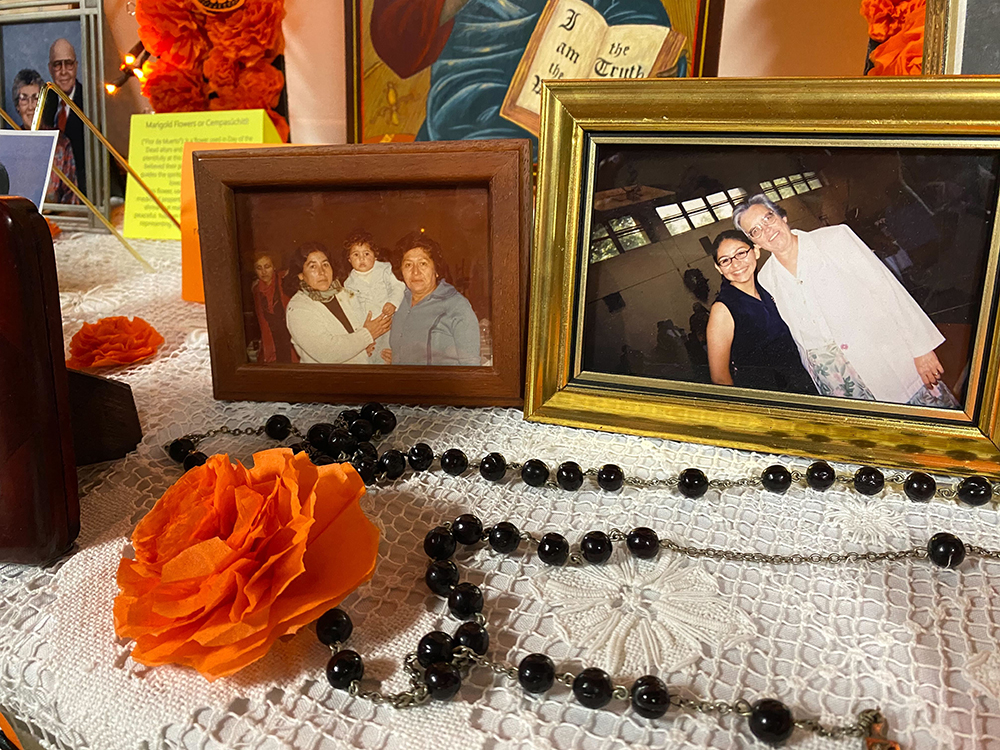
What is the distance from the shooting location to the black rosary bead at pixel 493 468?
62 centimetres

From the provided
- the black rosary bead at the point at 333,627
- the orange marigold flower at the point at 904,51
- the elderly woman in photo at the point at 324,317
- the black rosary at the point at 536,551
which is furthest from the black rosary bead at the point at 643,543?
the orange marigold flower at the point at 904,51

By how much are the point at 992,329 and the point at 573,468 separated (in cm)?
35

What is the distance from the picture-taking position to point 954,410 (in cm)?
60

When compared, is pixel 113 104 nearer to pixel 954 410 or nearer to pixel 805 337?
pixel 805 337

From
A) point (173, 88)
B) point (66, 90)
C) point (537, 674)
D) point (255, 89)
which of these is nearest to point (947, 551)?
point (537, 674)

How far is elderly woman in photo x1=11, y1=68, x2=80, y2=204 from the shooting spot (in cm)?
136

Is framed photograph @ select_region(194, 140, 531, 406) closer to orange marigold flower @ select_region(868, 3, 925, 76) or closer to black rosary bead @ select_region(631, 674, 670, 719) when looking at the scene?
black rosary bead @ select_region(631, 674, 670, 719)

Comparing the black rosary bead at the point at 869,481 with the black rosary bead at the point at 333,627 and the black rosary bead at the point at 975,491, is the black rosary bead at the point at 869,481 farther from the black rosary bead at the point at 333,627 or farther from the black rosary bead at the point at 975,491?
the black rosary bead at the point at 333,627

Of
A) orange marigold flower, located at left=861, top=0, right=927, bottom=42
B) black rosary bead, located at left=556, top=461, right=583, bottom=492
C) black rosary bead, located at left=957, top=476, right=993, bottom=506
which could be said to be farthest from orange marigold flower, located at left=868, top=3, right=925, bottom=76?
black rosary bead, located at left=556, top=461, right=583, bottom=492

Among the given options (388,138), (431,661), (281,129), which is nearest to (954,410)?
(431,661)

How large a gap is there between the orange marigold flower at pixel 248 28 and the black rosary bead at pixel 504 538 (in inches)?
39.7

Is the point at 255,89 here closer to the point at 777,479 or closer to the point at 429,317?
the point at 429,317

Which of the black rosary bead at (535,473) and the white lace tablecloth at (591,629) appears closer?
the white lace tablecloth at (591,629)

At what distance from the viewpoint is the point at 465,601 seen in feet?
1.53
